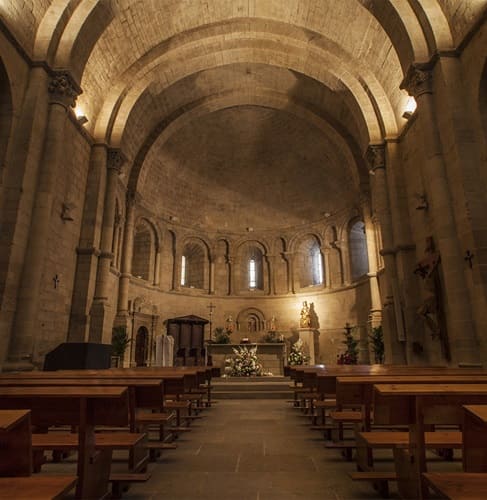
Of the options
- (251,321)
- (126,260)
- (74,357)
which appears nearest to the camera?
(74,357)

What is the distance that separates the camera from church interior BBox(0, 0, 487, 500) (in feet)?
29.7

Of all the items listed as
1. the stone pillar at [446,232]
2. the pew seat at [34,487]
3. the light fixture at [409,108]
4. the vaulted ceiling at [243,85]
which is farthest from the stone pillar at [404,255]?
the pew seat at [34,487]

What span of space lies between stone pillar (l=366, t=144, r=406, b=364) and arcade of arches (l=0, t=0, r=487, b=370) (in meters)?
0.06

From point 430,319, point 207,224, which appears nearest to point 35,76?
point 430,319

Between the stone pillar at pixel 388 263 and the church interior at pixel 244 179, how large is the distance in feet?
0.21

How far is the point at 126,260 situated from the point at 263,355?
7.87 m

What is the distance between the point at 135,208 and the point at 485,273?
15.7 metres

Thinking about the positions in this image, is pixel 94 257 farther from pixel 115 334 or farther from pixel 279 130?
pixel 279 130

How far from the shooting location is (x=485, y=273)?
798 cm

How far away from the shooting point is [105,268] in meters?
13.9

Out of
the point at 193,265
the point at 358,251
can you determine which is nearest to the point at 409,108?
the point at 358,251

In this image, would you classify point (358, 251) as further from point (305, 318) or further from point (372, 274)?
point (305, 318)

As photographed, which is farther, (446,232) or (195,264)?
(195,264)

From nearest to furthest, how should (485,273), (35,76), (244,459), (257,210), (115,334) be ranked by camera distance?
(244,459) < (485,273) < (35,76) < (115,334) < (257,210)
